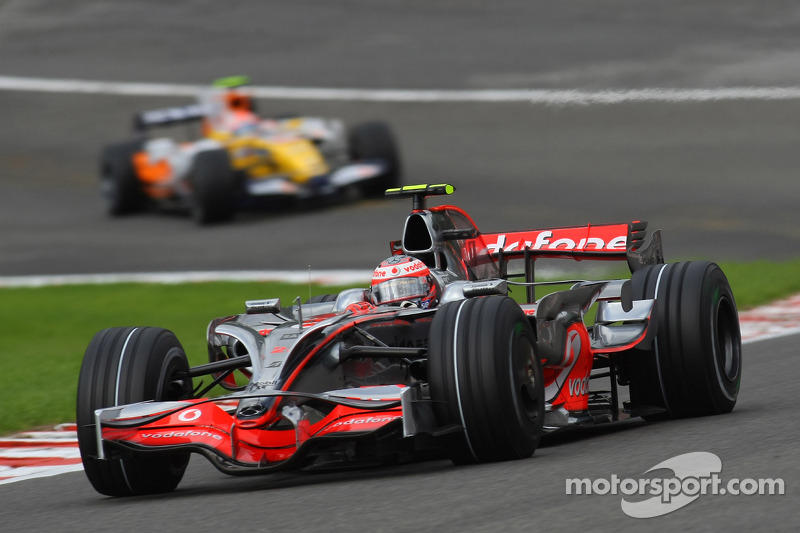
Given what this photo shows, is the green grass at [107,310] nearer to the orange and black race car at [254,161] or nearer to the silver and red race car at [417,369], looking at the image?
the orange and black race car at [254,161]

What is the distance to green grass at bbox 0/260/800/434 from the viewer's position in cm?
1198

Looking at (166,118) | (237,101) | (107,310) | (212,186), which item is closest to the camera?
(107,310)

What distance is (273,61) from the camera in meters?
32.0

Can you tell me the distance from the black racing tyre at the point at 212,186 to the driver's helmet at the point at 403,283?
474 inches

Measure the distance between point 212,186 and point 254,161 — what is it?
906 millimetres

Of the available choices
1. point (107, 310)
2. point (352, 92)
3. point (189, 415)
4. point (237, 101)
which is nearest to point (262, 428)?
point (189, 415)

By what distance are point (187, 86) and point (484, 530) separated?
2640 centimetres

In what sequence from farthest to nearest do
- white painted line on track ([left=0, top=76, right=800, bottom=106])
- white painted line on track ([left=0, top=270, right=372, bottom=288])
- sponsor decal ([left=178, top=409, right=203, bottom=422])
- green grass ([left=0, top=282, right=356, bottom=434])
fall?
white painted line on track ([left=0, top=76, right=800, bottom=106]), white painted line on track ([left=0, top=270, right=372, bottom=288]), green grass ([left=0, top=282, right=356, bottom=434]), sponsor decal ([left=178, top=409, right=203, bottom=422])

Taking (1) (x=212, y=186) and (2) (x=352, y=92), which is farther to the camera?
(2) (x=352, y=92)

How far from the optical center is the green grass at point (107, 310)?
11984 millimetres

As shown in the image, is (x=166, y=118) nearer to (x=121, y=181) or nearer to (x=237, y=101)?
(x=237, y=101)

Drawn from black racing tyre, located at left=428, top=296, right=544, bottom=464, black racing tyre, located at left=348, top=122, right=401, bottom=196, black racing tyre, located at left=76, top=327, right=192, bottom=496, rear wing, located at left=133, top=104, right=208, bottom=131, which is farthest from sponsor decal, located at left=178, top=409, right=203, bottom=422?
rear wing, located at left=133, top=104, right=208, bottom=131

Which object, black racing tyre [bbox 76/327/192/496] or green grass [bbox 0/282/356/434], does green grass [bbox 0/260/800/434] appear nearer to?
green grass [bbox 0/282/356/434]

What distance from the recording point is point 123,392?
22.2 feet
